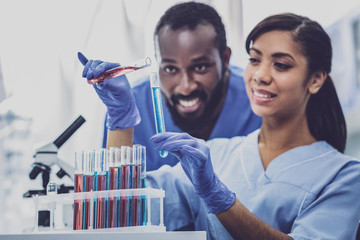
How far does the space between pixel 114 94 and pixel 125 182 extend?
0.31 meters

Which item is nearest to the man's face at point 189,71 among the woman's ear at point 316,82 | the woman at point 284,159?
the woman at point 284,159

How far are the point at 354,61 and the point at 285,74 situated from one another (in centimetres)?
105

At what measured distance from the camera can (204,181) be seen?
44.5 inches

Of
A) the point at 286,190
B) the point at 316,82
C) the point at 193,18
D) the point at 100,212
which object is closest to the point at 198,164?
the point at 100,212

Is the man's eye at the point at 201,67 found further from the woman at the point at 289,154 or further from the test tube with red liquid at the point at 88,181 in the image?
the test tube with red liquid at the point at 88,181

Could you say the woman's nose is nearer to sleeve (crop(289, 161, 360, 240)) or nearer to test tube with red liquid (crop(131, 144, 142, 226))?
sleeve (crop(289, 161, 360, 240))

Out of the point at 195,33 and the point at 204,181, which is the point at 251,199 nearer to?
the point at 204,181

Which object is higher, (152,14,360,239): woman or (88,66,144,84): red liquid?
(88,66,144,84): red liquid

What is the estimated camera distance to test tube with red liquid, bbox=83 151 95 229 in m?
1.01

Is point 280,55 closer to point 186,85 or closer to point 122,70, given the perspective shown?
point 186,85

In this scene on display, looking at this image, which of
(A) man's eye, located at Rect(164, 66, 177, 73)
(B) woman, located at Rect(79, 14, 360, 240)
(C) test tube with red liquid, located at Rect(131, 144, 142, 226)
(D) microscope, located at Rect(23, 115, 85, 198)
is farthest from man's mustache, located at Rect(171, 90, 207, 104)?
(C) test tube with red liquid, located at Rect(131, 144, 142, 226)

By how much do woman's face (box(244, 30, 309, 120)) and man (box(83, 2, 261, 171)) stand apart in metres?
0.38

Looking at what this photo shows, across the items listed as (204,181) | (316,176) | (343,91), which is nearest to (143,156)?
(204,181)

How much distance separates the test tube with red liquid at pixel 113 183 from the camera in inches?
39.5
